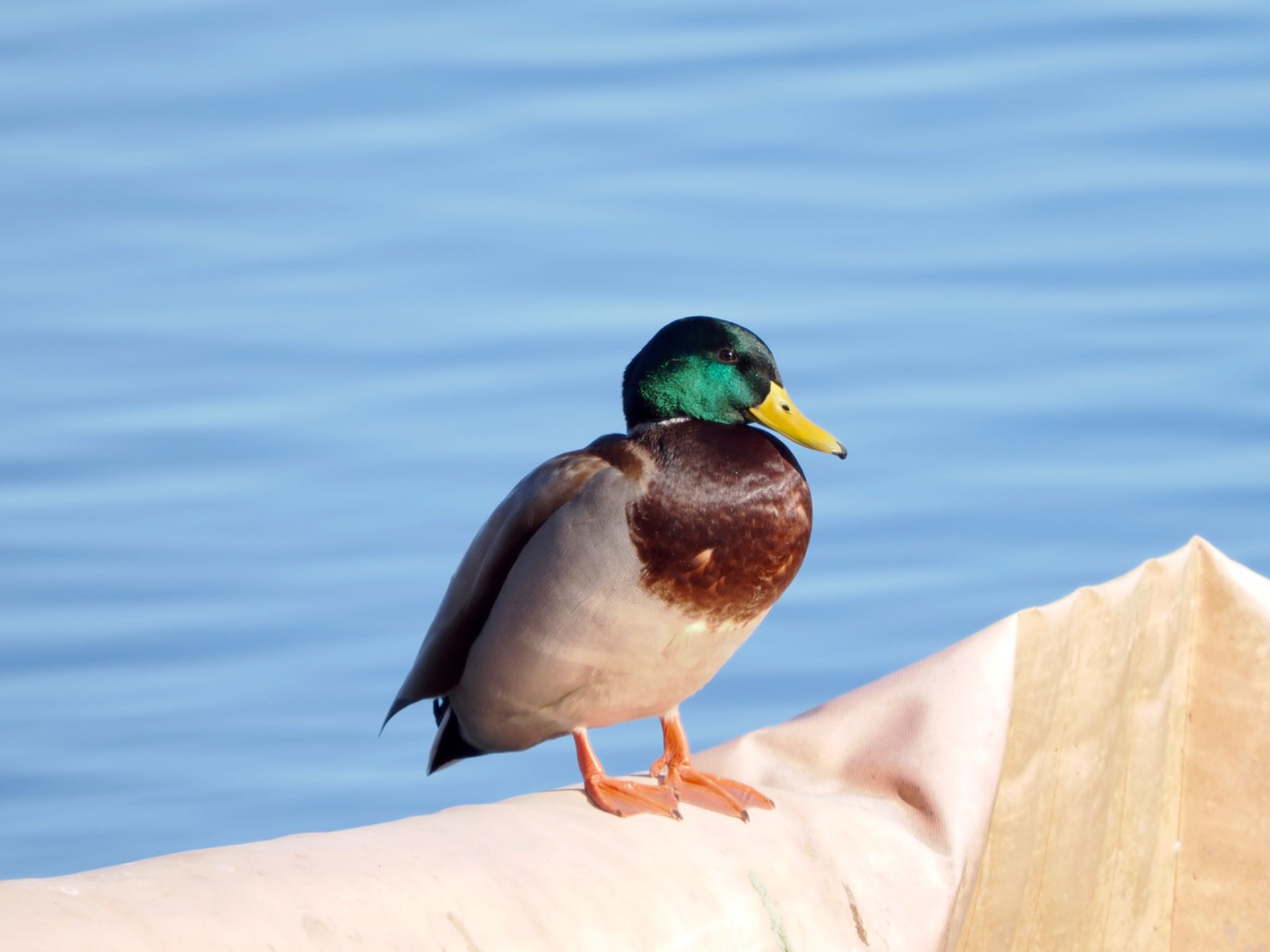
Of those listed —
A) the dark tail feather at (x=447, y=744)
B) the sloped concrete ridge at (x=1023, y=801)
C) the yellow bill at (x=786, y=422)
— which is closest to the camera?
the sloped concrete ridge at (x=1023, y=801)

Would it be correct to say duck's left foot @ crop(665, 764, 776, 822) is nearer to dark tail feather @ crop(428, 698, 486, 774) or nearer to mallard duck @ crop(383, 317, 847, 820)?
mallard duck @ crop(383, 317, 847, 820)

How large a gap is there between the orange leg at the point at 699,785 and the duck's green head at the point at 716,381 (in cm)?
33

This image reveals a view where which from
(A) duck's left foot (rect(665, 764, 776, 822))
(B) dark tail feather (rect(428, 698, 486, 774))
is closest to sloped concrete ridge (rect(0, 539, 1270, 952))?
(A) duck's left foot (rect(665, 764, 776, 822))

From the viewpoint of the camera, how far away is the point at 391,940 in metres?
1.40

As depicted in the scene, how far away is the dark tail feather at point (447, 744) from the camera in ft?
6.56

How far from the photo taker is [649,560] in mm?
1729

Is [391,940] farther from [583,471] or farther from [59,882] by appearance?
[583,471]

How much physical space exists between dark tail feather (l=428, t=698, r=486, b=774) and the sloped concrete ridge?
25cm

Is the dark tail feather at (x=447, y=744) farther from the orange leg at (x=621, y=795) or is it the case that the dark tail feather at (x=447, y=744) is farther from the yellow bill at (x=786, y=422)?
the yellow bill at (x=786, y=422)

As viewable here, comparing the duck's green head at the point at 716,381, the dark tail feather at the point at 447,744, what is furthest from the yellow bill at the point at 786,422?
the dark tail feather at the point at 447,744

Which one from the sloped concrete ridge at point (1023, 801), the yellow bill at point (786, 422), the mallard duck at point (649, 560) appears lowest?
the sloped concrete ridge at point (1023, 801)

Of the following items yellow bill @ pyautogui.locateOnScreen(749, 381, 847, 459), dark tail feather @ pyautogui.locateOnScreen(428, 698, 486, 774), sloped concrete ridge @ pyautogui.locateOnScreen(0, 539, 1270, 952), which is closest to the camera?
sloped concrete ridge @ pyautogui.locateOnScreen(0, 539, 1270, 952)

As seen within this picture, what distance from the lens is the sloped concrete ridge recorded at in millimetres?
1718

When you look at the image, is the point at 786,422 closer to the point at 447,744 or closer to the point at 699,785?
the point at 699,785
